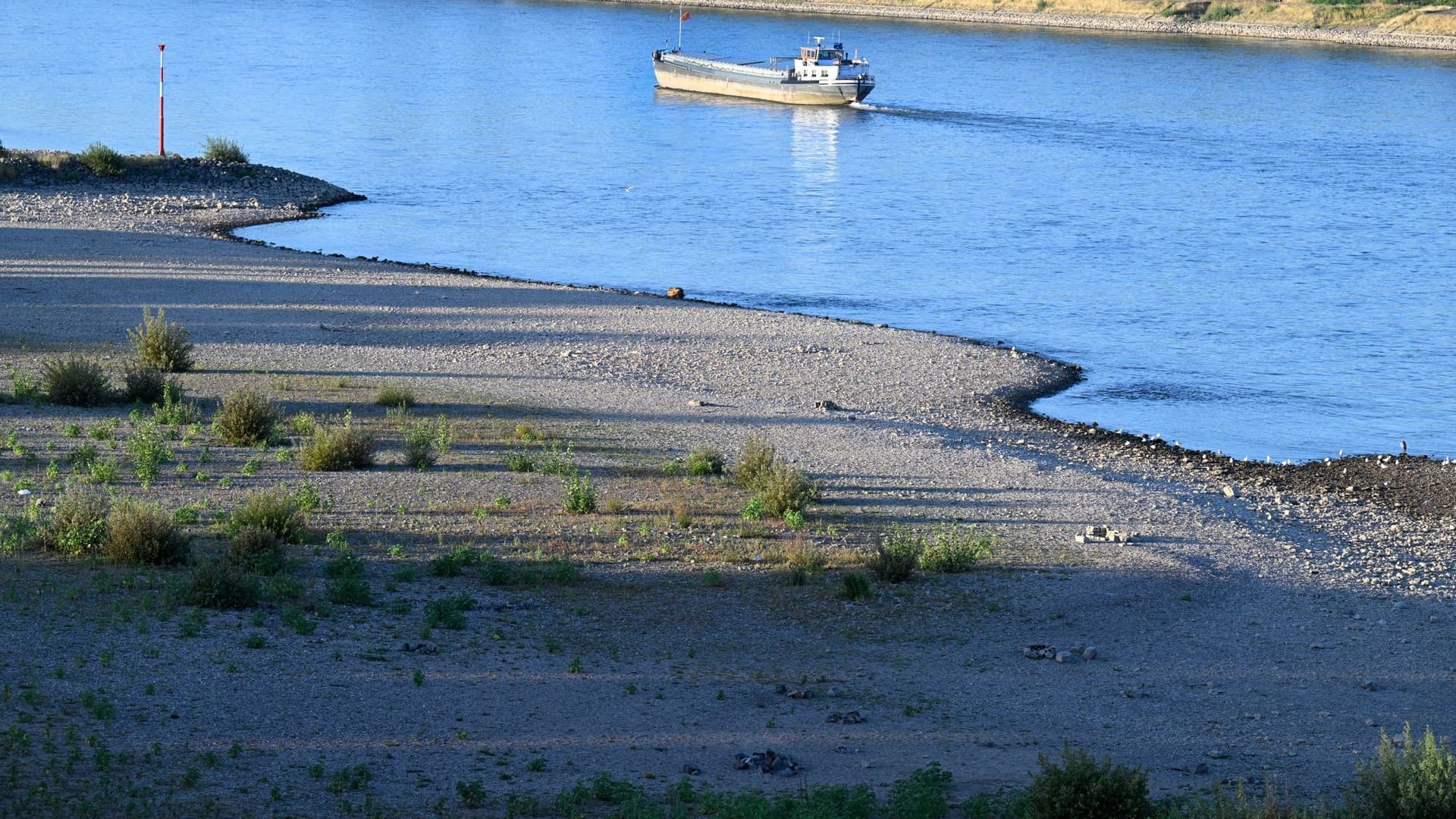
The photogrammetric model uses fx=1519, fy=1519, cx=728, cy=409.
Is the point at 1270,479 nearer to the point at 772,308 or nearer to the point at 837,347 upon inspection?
the point at 837,347

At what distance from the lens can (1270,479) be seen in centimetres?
1812

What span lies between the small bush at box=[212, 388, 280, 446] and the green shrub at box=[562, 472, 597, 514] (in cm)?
362

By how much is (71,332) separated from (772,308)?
12948 millimetres

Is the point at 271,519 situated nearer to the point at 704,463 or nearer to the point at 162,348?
the point at 704,463

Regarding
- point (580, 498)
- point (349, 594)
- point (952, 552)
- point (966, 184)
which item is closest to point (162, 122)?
point (966, 184)

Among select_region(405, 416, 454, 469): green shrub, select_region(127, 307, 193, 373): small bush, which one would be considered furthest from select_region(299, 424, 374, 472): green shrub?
select_region(127, 307, 193, 373): small bush

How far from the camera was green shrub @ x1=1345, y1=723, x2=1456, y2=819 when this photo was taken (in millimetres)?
7723

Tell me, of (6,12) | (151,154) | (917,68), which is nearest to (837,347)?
(151,154)

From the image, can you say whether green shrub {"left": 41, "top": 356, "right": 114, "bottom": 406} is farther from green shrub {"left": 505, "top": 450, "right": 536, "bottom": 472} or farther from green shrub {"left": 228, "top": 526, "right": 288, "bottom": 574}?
green shrub {"left": 228, "top": 526, "right": 288, "bottom": 574}

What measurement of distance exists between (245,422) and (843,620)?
→ 7.24 metres

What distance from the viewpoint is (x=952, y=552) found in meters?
13.3

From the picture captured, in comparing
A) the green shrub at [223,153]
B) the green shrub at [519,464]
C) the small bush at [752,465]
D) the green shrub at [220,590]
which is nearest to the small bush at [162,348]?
the green shrub at [519,464]

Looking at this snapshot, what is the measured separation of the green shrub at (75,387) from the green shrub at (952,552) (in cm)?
972

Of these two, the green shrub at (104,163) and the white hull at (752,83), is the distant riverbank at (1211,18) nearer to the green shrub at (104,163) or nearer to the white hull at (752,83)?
the white hull at (752,83)
